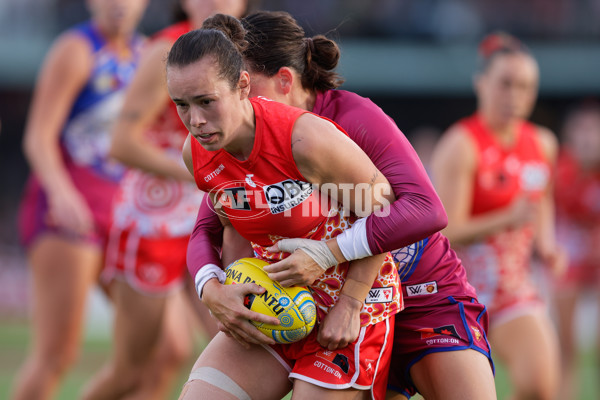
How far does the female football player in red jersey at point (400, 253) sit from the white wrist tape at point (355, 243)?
8.3 inches

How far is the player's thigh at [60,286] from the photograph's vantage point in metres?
5.22

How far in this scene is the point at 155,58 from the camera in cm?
484

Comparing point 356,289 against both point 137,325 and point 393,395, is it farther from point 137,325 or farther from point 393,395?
point 137,325

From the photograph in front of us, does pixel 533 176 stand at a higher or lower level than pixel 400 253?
lower

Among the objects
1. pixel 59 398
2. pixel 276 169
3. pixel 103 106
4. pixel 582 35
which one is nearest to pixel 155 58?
pixel 103 106

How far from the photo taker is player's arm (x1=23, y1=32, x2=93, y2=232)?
5.48 m

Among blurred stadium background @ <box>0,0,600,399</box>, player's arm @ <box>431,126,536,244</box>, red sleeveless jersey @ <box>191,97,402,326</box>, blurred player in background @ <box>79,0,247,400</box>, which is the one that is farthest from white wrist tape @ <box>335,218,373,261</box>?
blurred stadium background @ <box>0,0,600,399</box>

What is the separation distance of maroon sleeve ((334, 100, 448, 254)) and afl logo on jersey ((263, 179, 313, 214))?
→ 246 mm

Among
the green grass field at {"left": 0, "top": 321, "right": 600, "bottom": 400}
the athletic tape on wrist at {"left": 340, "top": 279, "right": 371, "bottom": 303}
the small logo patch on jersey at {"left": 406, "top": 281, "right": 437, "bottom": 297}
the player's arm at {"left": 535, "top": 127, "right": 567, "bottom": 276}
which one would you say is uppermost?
the athletic tape on wrist at {"left": 340, "top": 279, "right": 371, "bottom": 303}

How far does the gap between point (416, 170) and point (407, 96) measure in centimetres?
1714

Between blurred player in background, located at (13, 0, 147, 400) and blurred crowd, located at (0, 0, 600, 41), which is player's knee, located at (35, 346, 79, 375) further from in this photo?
blurred crowd, located at (0, 0, 600, 41)

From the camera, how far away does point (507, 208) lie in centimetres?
579

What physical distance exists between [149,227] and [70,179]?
0.84 m

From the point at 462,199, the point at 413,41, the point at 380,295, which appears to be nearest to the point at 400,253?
the point at 380,295
